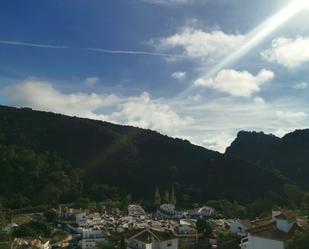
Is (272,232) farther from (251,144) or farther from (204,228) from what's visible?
(251,144)

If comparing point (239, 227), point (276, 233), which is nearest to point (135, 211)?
point (239, 227)

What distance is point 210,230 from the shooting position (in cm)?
5356

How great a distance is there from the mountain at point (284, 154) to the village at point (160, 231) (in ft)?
161

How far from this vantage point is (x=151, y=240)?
3925cm

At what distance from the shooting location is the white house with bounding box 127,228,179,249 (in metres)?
39.0

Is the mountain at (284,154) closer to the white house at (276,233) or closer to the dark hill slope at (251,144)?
the dark hill slope at (251,144)

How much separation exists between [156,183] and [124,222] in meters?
40.8

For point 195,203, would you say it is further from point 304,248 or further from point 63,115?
point 304,248

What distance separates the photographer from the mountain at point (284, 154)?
12403 centimetres

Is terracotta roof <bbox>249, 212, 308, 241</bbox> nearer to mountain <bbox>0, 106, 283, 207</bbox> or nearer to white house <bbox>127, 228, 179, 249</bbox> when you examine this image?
white house <bbox>127, 228, 179, 249</bbox>

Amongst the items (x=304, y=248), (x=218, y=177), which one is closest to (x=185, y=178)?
(x=218, y=177)

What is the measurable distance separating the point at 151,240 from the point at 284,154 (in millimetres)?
101348

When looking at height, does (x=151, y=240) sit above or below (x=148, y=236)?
below

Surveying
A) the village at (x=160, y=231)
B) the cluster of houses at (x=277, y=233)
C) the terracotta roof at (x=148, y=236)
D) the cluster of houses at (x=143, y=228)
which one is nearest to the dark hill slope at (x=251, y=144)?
the village at (x=160, y=231)
